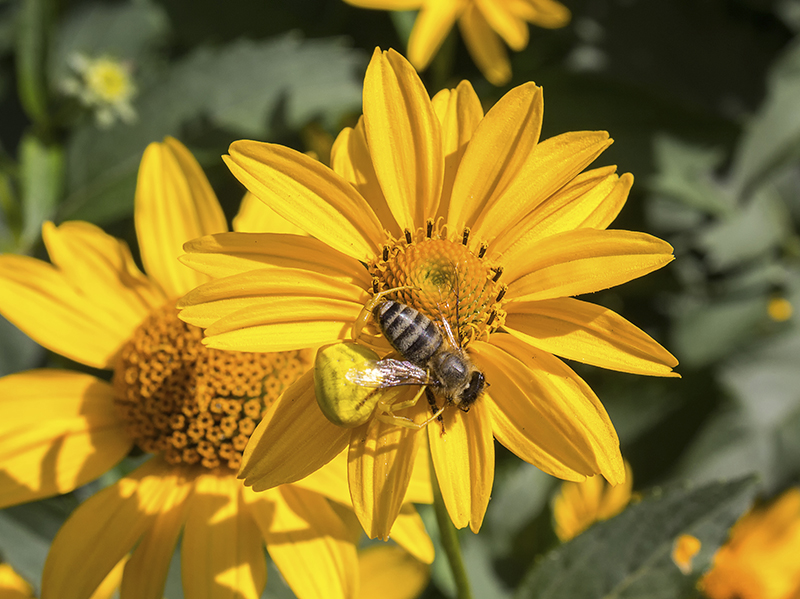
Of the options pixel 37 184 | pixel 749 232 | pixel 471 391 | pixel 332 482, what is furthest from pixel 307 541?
pixel 749 232

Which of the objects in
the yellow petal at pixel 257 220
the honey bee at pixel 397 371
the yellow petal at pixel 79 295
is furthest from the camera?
the yellow petal at pixel 257 220

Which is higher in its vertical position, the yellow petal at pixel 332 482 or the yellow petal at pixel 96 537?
the yellow petal at pixel 332 482

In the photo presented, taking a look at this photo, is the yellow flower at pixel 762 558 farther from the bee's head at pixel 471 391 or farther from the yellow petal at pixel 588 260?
the yellow petal at pixel 588 260

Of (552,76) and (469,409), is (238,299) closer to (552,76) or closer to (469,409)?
(469,409)

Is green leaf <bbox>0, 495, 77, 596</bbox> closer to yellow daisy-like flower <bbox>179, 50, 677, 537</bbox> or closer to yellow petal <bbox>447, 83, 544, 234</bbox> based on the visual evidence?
yellow daisy-like flower <bbox>179, 50, 677, 537</bbox>

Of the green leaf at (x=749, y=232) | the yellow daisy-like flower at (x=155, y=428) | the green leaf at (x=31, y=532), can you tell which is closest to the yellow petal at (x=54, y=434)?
the yellow daisy-like flower at (x=155, y=428)
